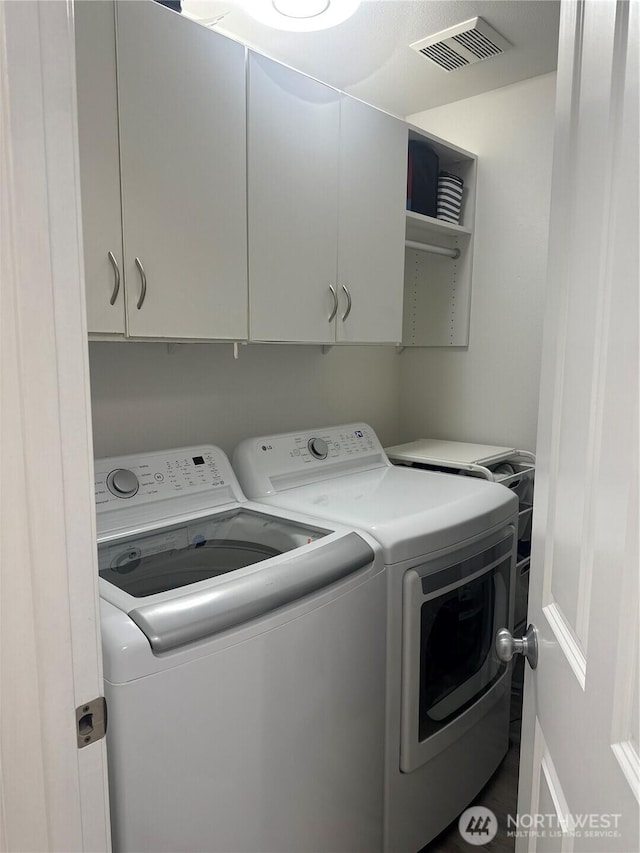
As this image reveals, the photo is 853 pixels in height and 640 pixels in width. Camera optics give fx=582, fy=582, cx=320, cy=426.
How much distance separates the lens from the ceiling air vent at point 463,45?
193cm

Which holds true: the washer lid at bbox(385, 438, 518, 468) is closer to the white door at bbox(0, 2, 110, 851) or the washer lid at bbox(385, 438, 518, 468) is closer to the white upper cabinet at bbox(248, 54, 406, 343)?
the white upper cabinet at bbox(248, 54, 406, 343)

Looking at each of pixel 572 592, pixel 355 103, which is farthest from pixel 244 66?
pixel 572 592

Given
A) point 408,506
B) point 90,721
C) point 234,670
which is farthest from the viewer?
point 408,506

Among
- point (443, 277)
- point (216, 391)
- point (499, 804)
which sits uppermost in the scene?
point (443, 277)

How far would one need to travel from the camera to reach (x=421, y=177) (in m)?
2.37

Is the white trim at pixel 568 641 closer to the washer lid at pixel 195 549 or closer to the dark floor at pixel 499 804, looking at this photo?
the washer lid at pixel 195 549

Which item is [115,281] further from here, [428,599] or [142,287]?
[428,599]

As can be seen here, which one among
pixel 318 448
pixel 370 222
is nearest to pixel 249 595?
pixel 318 448

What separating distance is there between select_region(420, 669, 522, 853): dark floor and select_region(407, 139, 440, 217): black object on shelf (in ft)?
6.45

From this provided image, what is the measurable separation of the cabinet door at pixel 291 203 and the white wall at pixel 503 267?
3.24 feet

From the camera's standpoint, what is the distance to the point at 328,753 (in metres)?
1.38

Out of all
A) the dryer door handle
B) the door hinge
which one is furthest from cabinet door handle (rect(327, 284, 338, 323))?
the door hinge

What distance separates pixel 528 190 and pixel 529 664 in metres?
2.09

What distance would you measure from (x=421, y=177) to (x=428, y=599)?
1683 millimetres
